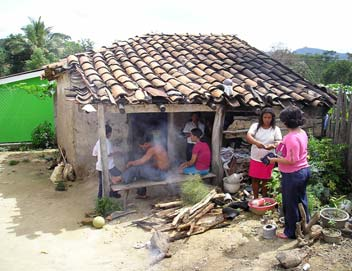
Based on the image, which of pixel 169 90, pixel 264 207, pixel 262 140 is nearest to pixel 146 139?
pixel 169 90

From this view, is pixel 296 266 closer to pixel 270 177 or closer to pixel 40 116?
pixel 270 177

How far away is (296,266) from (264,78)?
500 cm

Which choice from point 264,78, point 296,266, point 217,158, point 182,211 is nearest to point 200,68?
point 264,78

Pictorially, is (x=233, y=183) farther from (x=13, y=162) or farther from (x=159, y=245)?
(x=13, y=162)

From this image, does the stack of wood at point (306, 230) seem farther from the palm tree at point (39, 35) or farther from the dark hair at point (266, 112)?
the palm tree at point (39, 35)

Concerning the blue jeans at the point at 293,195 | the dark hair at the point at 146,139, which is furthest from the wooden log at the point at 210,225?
the dark hair at the point at 146,139

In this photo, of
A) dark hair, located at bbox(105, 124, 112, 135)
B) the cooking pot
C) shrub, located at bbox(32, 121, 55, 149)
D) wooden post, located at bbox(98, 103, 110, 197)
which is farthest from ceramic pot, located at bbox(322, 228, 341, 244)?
shrub, located at bbox(32, 121, 55, 149)

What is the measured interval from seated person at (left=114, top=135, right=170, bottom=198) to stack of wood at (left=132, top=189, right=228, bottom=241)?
775mm

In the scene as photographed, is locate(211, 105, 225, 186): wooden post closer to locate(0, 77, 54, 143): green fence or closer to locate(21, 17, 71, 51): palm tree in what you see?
locate(0, 77, 54, 143): green fence

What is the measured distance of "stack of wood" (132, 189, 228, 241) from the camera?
5.50 meters

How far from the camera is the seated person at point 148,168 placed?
22.2 ft

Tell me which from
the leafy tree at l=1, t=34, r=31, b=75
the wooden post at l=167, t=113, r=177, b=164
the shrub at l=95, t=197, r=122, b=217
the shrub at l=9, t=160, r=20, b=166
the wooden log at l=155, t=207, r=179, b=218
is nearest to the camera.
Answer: the wooden log at l=155, t=207, r=179, b=218

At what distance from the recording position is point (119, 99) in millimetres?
6145

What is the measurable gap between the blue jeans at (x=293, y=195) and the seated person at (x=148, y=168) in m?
2.81
